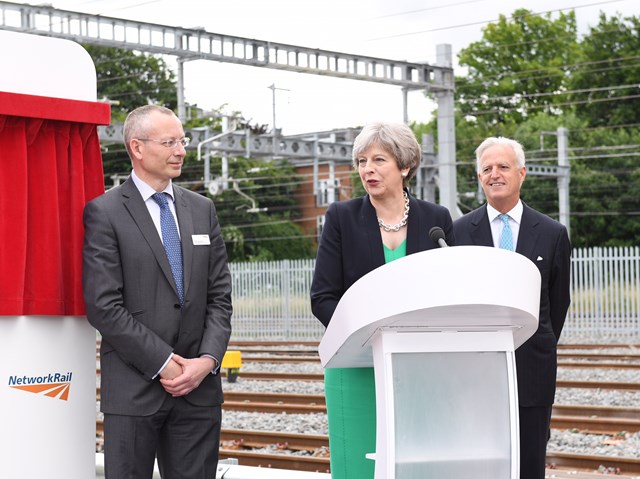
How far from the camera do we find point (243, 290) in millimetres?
29531

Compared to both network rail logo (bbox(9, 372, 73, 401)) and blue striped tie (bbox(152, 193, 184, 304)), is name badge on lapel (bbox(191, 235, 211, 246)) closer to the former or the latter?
blue striped tie (bbox(152, 193, 184, 304))

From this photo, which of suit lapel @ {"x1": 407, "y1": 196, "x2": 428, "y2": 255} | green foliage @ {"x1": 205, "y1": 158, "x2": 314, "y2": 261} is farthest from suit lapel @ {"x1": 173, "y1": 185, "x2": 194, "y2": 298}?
green foliage @ {"x1": 205, "y1": 158, "x2": 314, "y2": 261}

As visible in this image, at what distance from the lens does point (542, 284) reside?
4.72 m

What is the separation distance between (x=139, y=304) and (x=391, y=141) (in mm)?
1184

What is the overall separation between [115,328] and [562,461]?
5.47 metres

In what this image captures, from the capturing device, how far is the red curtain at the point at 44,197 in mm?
4082

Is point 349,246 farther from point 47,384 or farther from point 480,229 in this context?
point 47,384

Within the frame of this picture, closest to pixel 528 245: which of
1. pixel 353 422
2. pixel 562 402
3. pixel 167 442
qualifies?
pixel 353 422

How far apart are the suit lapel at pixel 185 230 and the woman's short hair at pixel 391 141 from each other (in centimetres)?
78

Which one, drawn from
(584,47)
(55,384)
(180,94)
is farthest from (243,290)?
(584,47)

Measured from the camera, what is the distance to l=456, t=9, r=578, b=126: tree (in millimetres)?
58812

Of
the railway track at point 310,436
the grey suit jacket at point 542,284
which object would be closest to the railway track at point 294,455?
the railway track at point 310,436

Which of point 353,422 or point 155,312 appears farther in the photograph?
point 155,312

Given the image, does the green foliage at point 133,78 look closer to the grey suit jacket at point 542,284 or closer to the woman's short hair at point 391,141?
the grey suit jacket at point 542,284
